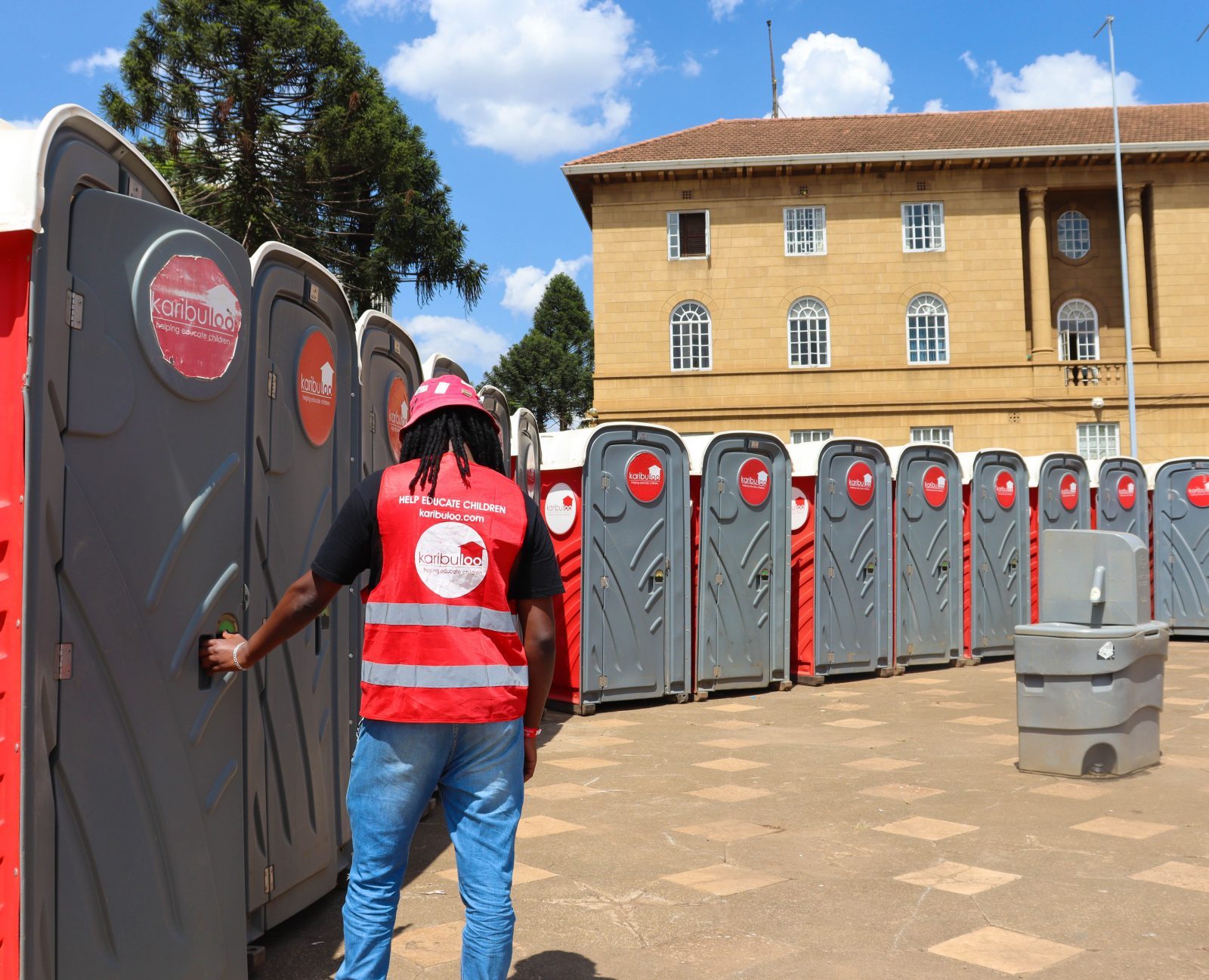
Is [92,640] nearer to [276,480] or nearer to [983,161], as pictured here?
[276,480]

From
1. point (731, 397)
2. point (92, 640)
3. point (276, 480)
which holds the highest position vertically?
point (731, 397)

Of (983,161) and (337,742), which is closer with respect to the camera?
(337,742)

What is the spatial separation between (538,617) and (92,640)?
1.14 m

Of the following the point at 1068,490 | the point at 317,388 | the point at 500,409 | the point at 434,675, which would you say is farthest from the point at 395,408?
the point at 1068,490

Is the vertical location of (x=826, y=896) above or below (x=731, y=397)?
below

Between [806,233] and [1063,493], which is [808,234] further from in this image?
[1063,493]

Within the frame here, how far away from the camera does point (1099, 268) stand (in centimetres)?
3300

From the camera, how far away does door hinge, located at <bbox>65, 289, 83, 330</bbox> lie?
279 cm

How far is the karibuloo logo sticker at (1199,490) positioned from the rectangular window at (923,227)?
17755mm

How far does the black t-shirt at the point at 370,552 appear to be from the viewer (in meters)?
2.81

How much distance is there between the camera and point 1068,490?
14062 millimetres

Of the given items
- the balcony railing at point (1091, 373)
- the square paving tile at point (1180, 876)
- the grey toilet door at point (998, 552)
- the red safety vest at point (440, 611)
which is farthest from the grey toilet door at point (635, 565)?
the balcony railing at point (1091, 373)

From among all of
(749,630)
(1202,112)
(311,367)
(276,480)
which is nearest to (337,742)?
(276,480)

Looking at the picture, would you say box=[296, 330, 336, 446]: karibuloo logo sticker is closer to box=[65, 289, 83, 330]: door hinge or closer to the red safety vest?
box=[65, 289, 83, 330]: door hinge
